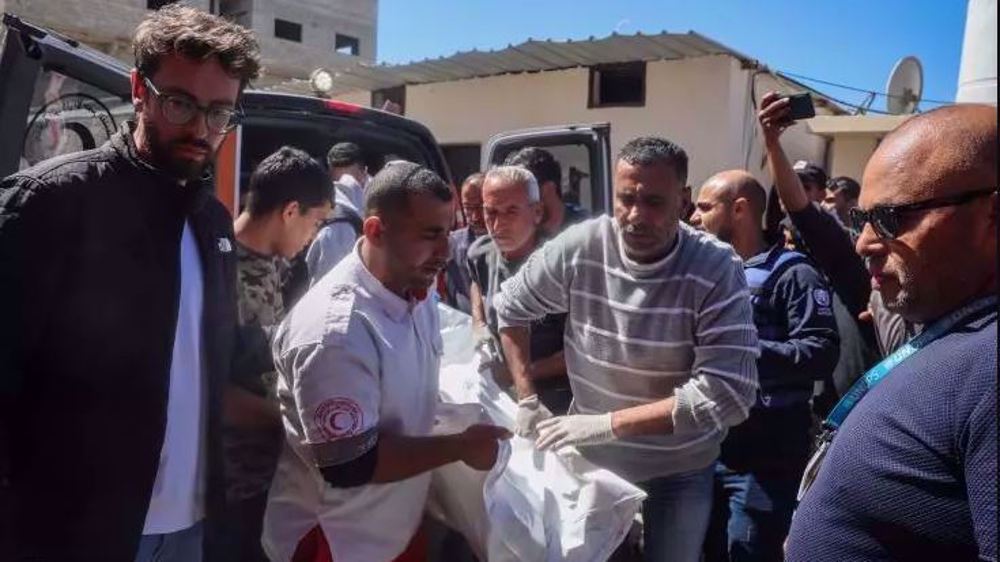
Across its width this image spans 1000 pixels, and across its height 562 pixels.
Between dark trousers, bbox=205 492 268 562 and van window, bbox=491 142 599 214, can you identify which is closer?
dark trousers, bbox=205 492 268 562

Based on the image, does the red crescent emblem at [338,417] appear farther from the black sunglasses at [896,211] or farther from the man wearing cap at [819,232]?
the man wearing cap at [819,232]

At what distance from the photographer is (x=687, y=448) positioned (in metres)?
2.31

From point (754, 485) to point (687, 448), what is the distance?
1.72 feet

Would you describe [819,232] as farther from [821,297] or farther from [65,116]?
[65,116]

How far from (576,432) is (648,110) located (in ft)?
28.3

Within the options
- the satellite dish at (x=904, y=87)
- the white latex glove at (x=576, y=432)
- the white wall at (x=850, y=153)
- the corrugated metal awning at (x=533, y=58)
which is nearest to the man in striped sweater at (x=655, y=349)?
the white latex glove at (x=576, y=432)

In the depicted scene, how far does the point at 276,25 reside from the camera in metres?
27.9

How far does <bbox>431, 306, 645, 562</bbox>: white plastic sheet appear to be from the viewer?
1968 millimetres

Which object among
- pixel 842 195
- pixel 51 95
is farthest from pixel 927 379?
pixel 842 195

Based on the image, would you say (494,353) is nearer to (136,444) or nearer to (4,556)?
(136,444)

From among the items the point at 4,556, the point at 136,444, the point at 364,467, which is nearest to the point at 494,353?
the point at 364,467

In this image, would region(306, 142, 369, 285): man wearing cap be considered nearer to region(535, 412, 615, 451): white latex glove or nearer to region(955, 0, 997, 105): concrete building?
region(535, 412, 615, 451): white latex glove

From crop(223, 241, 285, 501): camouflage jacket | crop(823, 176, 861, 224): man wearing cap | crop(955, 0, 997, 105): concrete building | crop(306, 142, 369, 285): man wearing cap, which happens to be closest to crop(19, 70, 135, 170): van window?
crop(223, 241, 285, 501): camouflage jacket

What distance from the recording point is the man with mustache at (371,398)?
168 cm
